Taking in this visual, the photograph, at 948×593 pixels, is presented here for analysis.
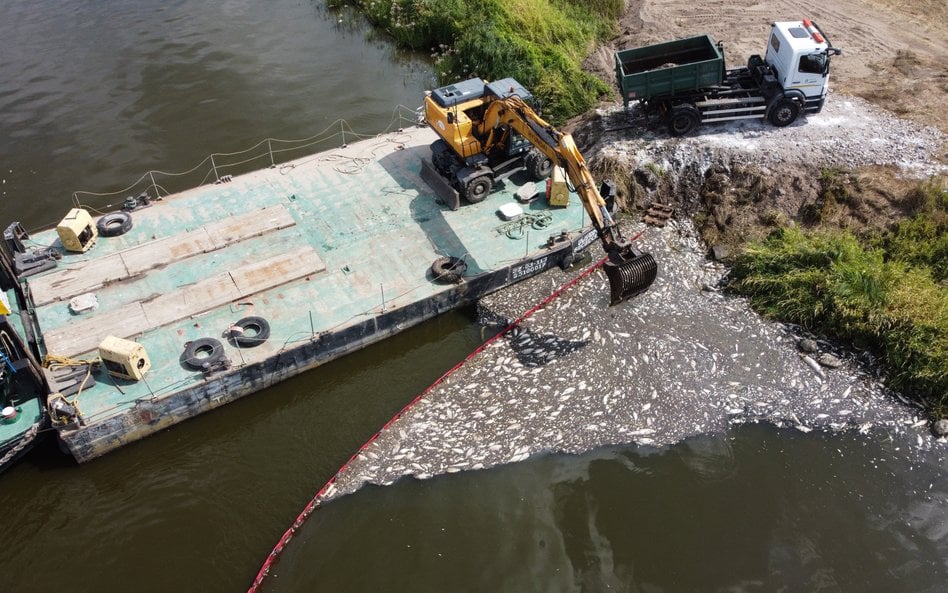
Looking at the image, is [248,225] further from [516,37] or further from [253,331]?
[516,37]

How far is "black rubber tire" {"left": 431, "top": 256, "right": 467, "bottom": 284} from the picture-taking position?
17.7 m

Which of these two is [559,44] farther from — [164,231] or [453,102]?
[164,231]

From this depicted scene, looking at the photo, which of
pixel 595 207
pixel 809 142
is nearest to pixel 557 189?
pixel 595 207

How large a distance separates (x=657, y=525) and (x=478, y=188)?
10738mm

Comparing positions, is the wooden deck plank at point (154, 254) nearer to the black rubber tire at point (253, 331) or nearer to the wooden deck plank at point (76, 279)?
the wooden deck plank at point (76, 279)

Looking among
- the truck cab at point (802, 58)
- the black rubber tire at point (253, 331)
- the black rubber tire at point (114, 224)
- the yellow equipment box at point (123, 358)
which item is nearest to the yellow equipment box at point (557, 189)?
the truck cab at point (802, 58)

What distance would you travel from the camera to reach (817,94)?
20828 mm

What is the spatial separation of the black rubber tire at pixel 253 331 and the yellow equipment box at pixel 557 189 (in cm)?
909

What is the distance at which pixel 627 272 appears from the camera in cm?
1532

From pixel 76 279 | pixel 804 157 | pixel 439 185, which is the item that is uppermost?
pixel 804 157

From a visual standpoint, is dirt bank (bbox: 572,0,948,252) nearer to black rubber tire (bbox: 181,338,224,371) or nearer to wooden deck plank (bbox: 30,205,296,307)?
wooden deck plank (bbox: 30,205,296,307)

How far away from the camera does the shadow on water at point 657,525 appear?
42.5ft

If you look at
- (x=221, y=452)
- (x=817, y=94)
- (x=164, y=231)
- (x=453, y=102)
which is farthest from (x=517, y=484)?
(x=817, y=94)

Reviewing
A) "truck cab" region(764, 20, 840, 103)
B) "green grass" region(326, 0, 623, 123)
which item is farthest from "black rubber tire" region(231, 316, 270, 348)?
"truck cab" region(764, 20, 840, 103)
